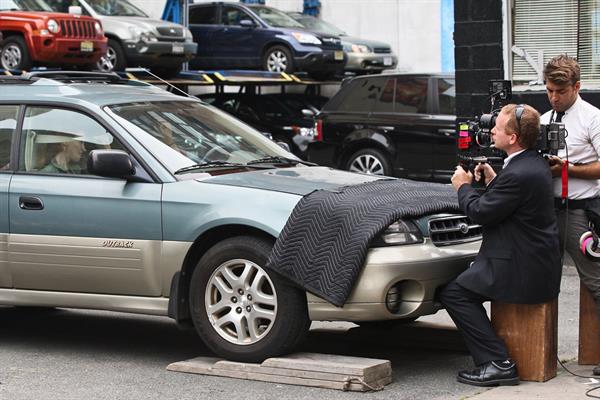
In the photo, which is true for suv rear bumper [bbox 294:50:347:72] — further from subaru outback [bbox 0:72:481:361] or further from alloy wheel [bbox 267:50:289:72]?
subaru outback [bbox 0:72:481:361]

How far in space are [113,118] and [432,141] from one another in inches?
387

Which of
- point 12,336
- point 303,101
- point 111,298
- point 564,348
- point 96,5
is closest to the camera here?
point 111,298

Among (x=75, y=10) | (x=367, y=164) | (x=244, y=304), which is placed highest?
(x=75, y=10)

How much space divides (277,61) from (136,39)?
17.3ft

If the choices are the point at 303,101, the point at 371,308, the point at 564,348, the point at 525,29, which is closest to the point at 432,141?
the point at 525,29

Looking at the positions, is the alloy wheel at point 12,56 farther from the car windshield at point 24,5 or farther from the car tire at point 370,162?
the car tire at point 370,162

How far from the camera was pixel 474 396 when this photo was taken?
633 cm

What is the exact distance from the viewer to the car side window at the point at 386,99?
17750 mm

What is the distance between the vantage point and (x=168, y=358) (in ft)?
25.1

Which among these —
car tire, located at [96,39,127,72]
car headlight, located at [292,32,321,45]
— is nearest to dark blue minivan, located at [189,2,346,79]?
car headlight, located at [292,32,321,45]

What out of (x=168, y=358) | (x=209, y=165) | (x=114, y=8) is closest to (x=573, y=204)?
(x=209, y=165)

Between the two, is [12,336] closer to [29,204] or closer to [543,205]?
[29,204]

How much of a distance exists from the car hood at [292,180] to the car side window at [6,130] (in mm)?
1448

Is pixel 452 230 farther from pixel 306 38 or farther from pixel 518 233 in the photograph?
pixel 306 38
